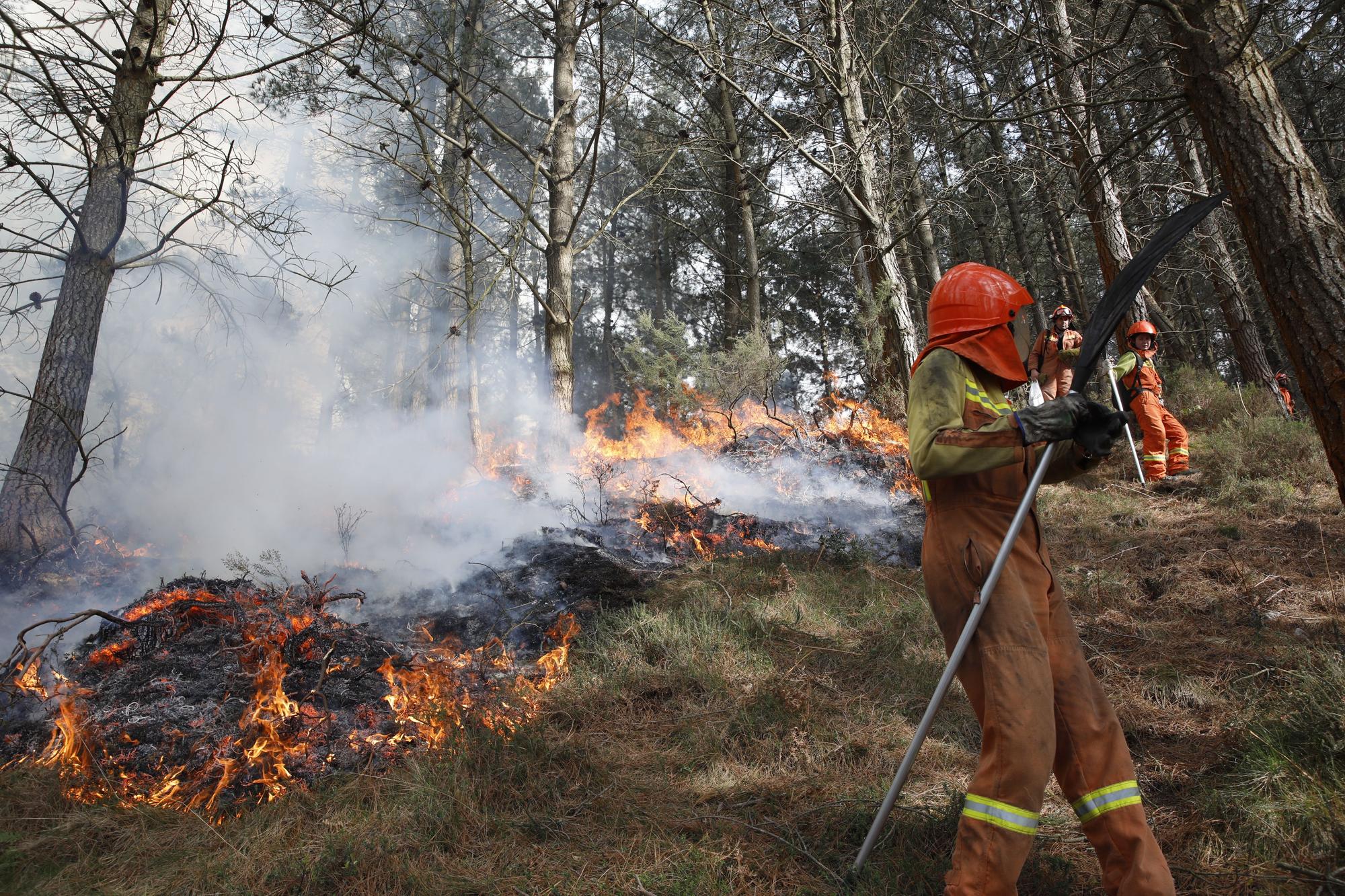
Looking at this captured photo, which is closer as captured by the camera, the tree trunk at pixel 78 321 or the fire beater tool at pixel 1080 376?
the fire beater tool at pixel 1080 376

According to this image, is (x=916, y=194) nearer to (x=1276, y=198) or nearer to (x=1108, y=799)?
(x=1276, y=198)

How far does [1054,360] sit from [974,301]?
24.4ft

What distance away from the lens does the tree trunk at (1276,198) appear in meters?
3.40

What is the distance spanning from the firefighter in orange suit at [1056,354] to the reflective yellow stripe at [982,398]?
696 centimetres

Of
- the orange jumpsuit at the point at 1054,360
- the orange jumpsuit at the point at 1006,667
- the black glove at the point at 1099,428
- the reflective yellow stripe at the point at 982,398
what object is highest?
the orange jumpsuit at the point at 1054,360

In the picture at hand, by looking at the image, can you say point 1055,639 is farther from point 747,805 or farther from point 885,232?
point 885,232

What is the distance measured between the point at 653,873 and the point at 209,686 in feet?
10.4

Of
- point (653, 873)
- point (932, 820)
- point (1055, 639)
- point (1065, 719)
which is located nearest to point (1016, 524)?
point (1055, 639)

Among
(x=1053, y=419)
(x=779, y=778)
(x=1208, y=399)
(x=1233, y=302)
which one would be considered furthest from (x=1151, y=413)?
(x=1053, y=419)

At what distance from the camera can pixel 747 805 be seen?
11.3 feet

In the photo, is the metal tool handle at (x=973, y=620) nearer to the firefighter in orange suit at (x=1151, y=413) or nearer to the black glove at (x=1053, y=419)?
the black glove at (x=1053, y=419)

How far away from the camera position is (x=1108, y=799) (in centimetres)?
224

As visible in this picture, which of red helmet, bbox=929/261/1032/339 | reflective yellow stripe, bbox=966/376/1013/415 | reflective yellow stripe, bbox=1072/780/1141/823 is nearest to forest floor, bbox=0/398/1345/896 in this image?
reflective yellow stripe, bbox=1072/780/1141/823

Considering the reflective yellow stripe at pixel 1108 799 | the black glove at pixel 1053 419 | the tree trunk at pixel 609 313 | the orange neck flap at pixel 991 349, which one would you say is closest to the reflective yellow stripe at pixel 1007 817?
the reflective yellow stripe at pixel 1108 799
